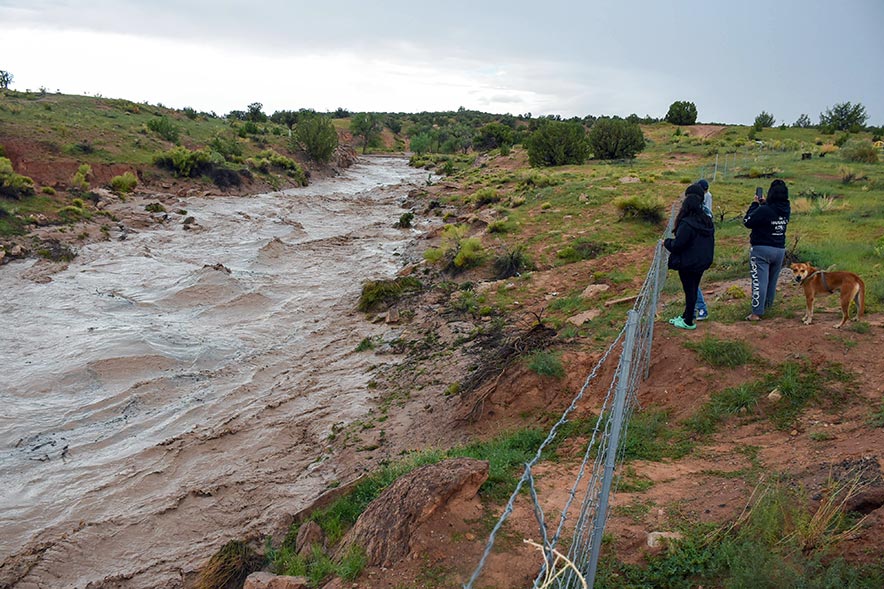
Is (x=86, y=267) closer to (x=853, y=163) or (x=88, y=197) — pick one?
(x=88, y=197)

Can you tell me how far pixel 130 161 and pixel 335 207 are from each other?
10.9 m

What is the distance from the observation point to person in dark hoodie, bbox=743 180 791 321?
23.7 ft

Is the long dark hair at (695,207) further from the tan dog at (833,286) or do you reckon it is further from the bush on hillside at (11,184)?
the bush on hillside at (11,184)

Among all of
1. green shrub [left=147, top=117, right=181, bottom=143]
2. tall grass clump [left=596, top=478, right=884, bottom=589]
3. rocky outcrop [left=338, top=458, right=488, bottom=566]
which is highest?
green shrub [left=147, top=117, right=181, bottom=143]

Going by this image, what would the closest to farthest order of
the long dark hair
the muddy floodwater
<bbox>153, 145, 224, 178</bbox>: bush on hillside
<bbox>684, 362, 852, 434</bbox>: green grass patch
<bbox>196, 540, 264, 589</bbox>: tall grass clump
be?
<bbox>196, 540, 264, 589</bbox>: tall grass clump → <bbox>684, 362, 852, 434</bbox>: green grass patch → the muddy floodwater → the long dark hair → <bbox>153, 145, 224, 178</bbox>: bush on hillside

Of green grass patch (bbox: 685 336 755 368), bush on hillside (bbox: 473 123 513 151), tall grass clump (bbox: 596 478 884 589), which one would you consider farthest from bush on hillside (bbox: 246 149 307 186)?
tall grass clump (bbox: 596 478 884 589)


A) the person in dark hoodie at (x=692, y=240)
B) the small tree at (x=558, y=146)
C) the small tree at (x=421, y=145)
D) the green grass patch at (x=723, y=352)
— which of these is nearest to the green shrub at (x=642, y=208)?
the person in dark hoodie at (x=692, y=240)

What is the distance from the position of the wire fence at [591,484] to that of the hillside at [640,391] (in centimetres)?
24

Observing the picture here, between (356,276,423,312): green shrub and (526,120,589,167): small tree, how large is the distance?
21.6 m

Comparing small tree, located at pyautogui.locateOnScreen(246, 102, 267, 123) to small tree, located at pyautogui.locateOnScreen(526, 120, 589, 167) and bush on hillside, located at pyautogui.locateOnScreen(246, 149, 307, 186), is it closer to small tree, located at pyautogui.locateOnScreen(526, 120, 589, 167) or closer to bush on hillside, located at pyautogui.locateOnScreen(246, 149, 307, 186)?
bush on hillside, located at pyautogui.locateOnScreen(246, 149, 307, 186)

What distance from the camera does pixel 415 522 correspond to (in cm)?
475

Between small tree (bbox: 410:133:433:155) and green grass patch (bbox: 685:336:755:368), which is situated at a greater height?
small tree (bbox: 410:133:433:155)

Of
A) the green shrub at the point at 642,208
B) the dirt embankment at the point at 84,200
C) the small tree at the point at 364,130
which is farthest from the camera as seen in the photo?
the small tree at the point at 364,130

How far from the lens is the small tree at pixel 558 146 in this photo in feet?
110
